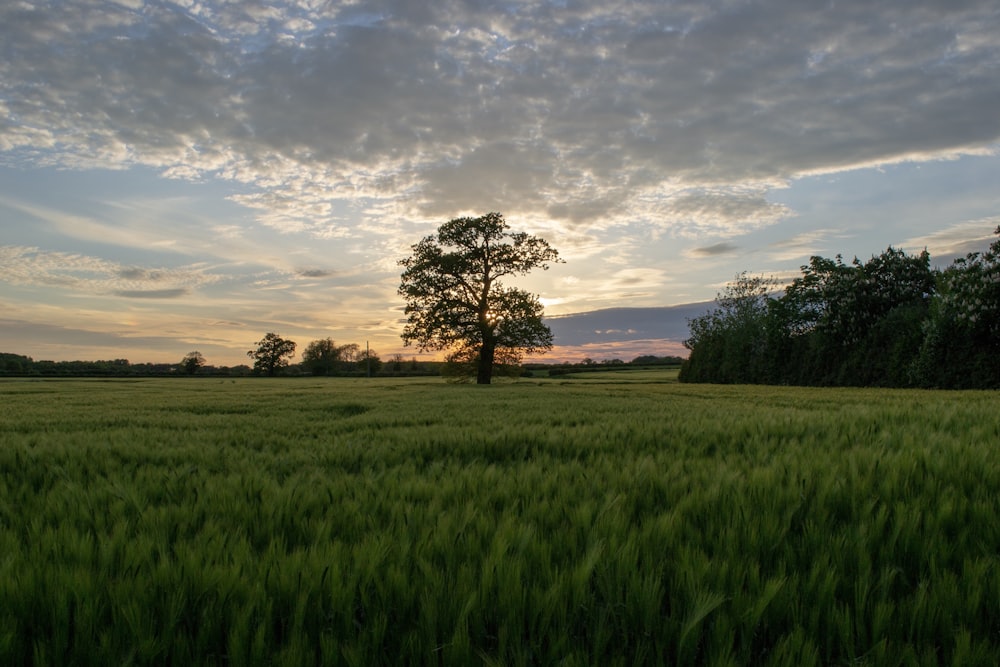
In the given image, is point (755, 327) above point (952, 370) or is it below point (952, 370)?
above

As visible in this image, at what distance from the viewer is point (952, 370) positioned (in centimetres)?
2627

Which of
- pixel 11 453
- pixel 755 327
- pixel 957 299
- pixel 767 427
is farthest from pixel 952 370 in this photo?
pixel 11 453

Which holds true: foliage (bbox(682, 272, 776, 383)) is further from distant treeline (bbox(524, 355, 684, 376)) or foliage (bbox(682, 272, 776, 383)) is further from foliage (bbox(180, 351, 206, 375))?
foliage (bbox(180, 351, 206, 375))

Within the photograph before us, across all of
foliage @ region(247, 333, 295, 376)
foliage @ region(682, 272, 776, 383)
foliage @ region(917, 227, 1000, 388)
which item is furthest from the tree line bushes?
foliage @ region(917, 227, 1000, 388)

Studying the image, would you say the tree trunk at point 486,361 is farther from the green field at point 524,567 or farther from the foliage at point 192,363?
the foliage at point 192,363

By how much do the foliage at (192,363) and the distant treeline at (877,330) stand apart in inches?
3463

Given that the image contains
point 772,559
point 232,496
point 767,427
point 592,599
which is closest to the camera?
point 592,599

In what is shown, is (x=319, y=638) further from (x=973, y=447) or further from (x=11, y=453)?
(x=11, y=453)

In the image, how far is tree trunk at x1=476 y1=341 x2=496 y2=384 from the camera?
1550 inches

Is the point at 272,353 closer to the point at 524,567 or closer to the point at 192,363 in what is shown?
the point at 192,363

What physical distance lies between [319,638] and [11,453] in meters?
5.47

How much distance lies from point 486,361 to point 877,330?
26.4 metres

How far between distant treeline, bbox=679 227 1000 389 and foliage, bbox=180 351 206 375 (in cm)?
8797

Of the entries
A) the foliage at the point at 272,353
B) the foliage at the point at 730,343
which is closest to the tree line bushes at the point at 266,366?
the foliage at the point at 272,353
